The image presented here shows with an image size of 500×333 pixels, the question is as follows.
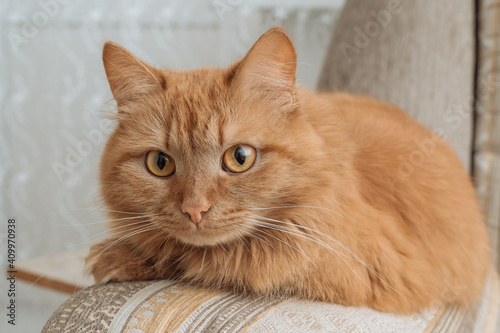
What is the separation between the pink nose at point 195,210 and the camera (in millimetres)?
956

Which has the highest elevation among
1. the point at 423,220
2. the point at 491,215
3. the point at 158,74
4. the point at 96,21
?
the point at 96,21

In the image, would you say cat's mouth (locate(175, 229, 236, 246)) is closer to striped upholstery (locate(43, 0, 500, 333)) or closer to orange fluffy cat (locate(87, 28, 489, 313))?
orange fluffy cat (locate(87, 28, 489, 313))

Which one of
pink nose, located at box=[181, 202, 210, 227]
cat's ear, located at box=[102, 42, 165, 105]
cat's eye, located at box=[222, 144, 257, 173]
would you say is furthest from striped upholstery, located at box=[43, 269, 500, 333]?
cat's ear, located at box=[102, 42, 165, 105]

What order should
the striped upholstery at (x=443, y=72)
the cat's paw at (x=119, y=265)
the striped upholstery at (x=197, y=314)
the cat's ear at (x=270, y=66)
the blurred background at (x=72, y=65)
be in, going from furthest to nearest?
1. the blurred background at (x=72, y=65)
2. the striped upholstery at (x=443, y=72)
3. the cat's paw at (x=119, y=265)
4. the cat's ear at (x=270, y=66)
5. the striped upholstery at (x=197, y=314)

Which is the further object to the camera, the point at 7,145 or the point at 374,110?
the point at 7,145

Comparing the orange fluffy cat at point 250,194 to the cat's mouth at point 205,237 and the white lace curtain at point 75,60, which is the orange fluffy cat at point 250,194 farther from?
A: the white lace curtain at point 75,60

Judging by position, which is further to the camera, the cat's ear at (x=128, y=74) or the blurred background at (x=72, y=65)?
the blurred background at (x=72, y=65)

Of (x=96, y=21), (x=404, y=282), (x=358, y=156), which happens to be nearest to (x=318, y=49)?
(x=96, y=21)

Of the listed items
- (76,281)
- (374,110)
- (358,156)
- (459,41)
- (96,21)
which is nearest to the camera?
(358,156)

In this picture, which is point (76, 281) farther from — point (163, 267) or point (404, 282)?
point (404, 282)

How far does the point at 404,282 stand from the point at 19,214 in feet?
8.75

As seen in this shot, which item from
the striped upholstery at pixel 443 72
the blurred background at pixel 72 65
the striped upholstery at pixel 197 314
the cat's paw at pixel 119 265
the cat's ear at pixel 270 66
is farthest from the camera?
the blurred background at pixel 72 65

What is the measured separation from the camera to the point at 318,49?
9.95ft

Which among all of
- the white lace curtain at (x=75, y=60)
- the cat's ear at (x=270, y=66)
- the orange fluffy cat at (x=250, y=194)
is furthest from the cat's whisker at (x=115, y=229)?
the white lace curtain at (x=75, y=60)
